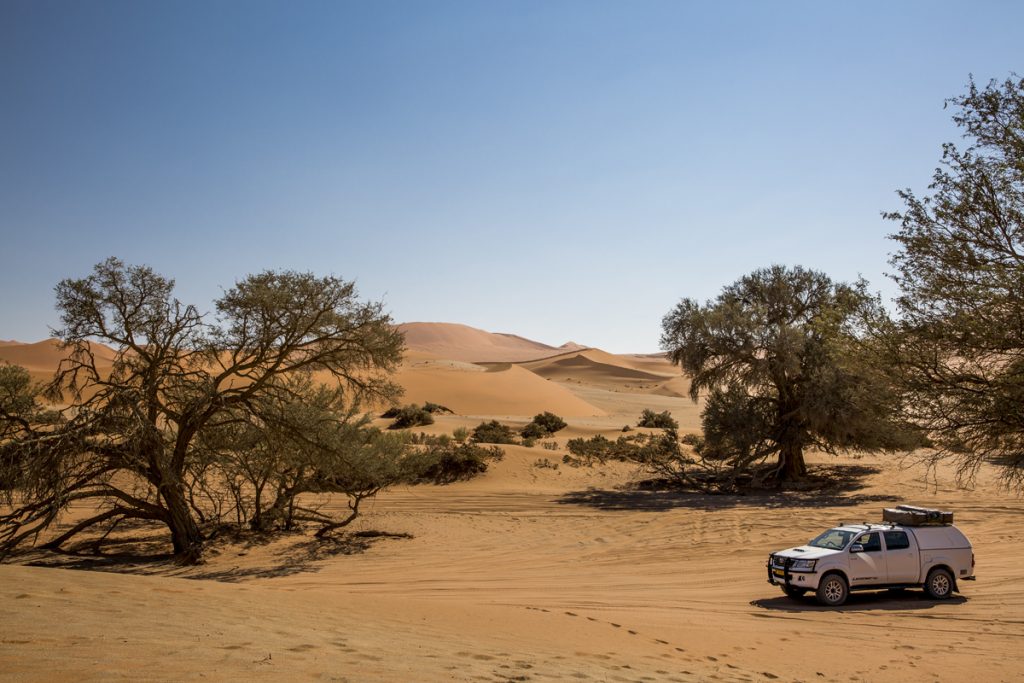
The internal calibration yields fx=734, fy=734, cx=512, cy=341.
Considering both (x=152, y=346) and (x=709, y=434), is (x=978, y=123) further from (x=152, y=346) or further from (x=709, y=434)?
(x=709, y=434)

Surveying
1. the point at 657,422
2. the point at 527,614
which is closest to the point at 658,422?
the point at 657,422

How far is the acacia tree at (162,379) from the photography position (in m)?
13.9

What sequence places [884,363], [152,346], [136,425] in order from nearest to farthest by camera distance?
[884,363], [136,425], [152,346]

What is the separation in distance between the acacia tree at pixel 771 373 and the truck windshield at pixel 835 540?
443 inches

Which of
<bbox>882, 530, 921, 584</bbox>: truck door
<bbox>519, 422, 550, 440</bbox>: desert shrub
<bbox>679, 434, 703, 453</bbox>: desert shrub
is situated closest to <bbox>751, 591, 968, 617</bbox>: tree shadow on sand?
<bbox>882, 530, 921, 584</bbox>: truck door

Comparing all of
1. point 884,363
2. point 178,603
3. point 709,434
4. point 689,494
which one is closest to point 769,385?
point 709,434

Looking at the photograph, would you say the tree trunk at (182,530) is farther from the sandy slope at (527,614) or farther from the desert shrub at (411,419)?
the desert shrub at (411,419)

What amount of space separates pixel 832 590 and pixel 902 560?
4.65 ft

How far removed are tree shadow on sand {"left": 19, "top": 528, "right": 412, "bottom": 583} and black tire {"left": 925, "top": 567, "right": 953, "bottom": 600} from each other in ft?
37.7

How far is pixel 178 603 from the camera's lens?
344 inches

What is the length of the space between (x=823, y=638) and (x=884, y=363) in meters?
4.07

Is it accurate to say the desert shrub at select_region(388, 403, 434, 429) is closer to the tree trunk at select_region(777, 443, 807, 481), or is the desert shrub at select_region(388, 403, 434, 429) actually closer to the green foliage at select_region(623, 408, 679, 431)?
the green foliage at select_region(623, 408, 679, 431)

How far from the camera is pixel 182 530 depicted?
51.2 ft

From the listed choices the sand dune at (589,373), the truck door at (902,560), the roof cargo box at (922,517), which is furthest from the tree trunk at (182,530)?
the sand dune at (589,373)
